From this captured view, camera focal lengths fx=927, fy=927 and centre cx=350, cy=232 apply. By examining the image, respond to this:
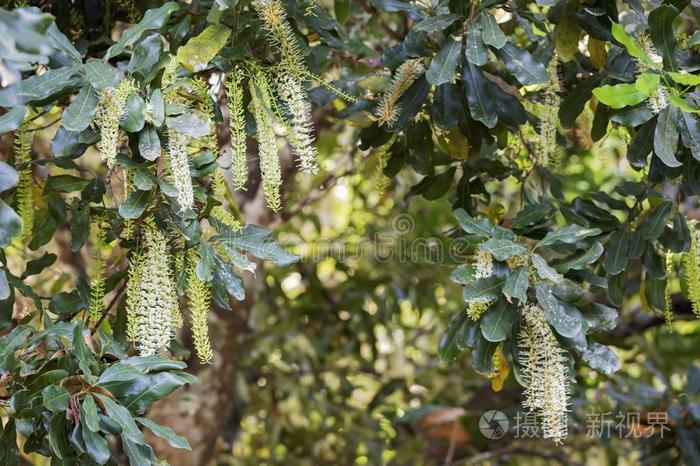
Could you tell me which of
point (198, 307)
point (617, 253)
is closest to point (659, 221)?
point (617, 253)

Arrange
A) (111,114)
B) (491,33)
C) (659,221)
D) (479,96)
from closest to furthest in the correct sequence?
1. (111,114)
2. (491,33)
3. (479,96)
4. (659,221)

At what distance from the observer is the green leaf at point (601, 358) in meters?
1.83

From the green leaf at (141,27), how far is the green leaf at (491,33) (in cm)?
58

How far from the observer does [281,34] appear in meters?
1.64

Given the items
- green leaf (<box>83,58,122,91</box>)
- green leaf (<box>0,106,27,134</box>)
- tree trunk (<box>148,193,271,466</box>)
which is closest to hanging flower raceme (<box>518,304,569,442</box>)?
green leaf (<box>83,58,122,91</box>)

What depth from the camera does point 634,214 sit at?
213 centimetres

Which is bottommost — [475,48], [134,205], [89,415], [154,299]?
[89,415]

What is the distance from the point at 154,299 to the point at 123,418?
197mm

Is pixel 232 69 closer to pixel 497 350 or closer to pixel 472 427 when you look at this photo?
pixel 497 350

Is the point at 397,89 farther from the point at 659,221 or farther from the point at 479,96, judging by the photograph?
the point at 659,221

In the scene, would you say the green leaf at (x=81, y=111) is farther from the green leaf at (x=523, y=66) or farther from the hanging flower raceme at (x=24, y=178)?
the green leaf at (x=523, y=66)

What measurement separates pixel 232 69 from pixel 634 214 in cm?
101

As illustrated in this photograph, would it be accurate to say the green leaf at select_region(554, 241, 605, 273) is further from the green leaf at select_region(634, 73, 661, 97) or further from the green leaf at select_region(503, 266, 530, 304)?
the green leaf at select_region(634, 73, 661, 97)

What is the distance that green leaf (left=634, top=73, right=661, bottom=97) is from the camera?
163 centimetres
